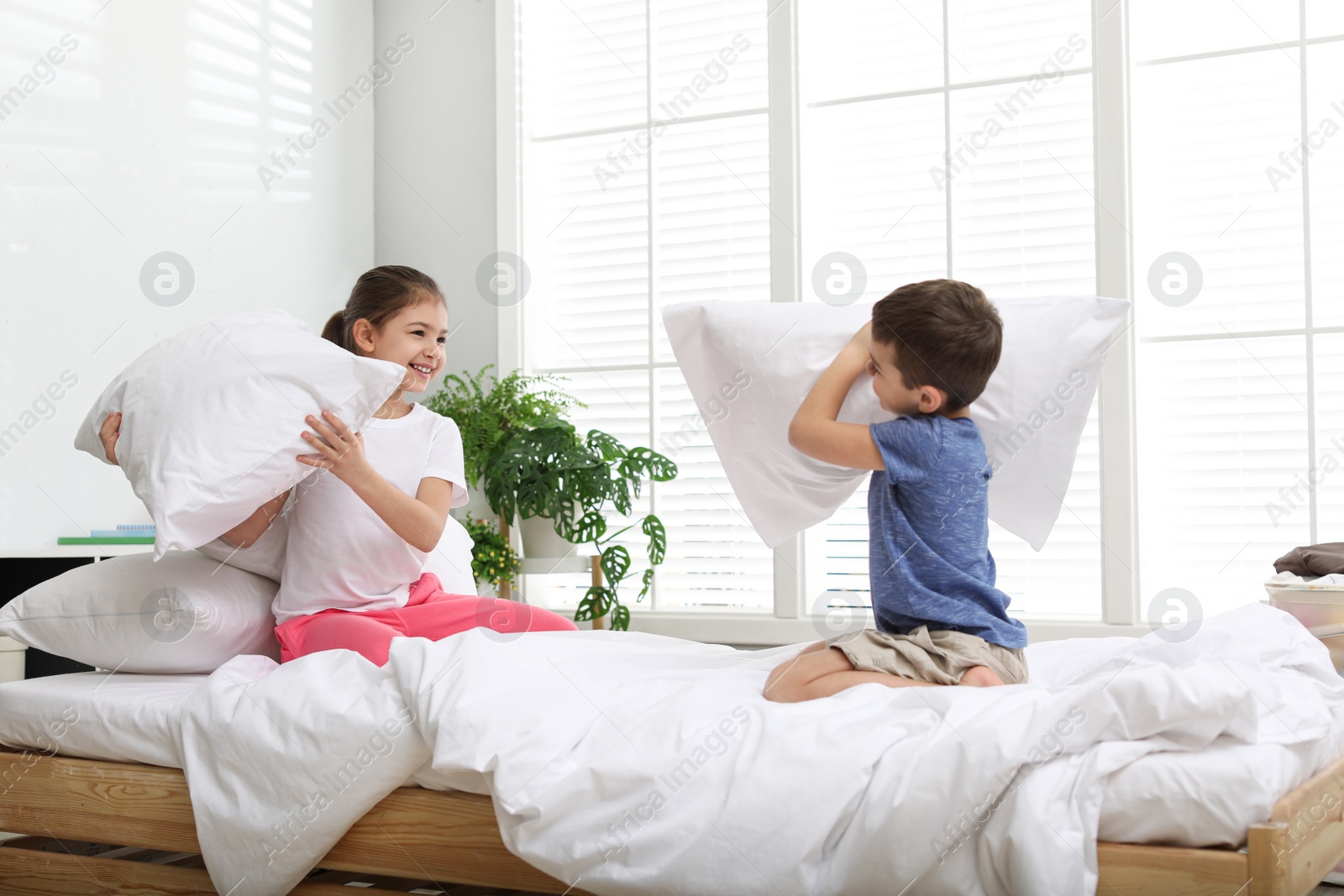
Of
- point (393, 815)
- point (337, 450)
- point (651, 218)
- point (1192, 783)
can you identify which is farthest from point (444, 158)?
point (1192, 783)

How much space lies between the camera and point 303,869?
1294mm

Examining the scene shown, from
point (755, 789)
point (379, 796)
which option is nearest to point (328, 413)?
point (379, 796)

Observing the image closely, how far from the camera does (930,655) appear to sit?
1379 mm

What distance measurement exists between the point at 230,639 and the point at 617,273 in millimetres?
2023

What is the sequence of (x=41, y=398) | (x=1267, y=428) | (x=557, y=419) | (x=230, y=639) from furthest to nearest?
(x=557, y=419)
(x=1267, y=428)
(x=41, y=398)
(x=230, y=639)

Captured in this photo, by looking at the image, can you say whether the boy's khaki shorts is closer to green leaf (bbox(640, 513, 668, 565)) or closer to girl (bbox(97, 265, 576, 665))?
girl (bbox(97, 265, 576, 665))

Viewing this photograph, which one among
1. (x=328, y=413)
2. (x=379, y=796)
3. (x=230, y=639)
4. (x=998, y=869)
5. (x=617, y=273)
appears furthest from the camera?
(x=617, y=273)

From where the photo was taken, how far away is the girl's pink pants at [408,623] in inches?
62.2

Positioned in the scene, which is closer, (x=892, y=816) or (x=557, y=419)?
(x=892, y=816)

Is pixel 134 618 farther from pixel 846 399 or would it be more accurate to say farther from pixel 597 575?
pixel 597 575

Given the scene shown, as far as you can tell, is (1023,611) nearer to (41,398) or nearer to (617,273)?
(617,273)

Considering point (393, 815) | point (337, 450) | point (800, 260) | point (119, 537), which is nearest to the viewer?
point (393, 815)

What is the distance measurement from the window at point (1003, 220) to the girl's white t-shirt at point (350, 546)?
1571mm

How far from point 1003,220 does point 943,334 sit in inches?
68.0
